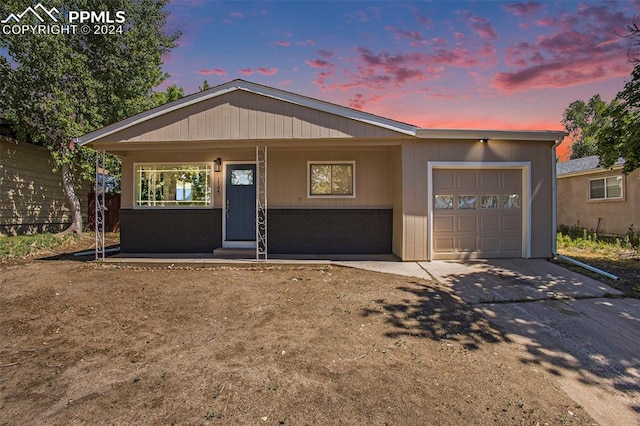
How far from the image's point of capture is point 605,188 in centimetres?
1194

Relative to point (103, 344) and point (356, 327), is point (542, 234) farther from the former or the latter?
point (103, 344)

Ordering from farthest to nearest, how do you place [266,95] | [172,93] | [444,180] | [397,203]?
1. [172,93]
2. [397,203]
3. [444,180]
4. [266,95]

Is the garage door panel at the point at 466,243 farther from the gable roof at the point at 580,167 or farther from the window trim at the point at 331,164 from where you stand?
the gable roof at the point at 580,167

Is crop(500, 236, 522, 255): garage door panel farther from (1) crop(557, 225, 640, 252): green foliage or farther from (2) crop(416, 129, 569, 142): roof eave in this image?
(1) crop(557, 225, 640, 252): green foliage

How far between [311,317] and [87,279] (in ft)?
15.2

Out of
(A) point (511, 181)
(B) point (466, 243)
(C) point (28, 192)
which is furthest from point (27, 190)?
(A) point (511, 181)

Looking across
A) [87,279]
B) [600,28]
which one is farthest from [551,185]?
[87,279]

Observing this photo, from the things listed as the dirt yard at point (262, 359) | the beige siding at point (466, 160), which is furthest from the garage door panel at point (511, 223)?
the dirt yard at point (262, 359)

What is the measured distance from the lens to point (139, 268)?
6867 mm

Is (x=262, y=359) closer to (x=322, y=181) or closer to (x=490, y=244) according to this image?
(x=322, y=181)

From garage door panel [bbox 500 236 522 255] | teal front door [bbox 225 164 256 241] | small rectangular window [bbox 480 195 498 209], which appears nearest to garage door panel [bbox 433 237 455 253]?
small rectangular window [bbox 480 195 498 209]

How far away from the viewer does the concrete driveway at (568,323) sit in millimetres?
2588

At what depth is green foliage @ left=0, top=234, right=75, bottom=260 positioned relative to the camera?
27.1ft

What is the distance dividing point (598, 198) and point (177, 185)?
1510 cm
